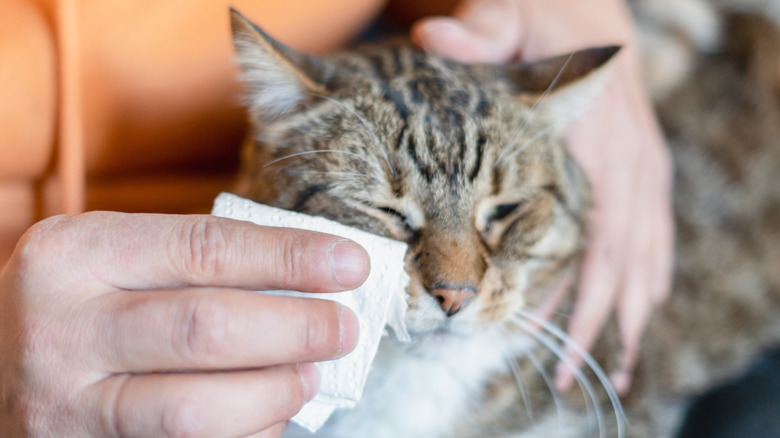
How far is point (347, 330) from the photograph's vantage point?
73cm

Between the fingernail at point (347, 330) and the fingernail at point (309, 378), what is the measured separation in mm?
59

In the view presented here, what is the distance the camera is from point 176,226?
708 millimetres

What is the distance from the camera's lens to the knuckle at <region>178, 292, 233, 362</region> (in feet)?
2.14

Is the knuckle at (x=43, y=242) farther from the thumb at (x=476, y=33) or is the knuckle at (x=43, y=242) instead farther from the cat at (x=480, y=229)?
the thumb at (x=476, y=33)

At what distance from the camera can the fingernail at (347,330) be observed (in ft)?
2.38

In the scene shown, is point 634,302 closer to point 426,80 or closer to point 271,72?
point 426,80

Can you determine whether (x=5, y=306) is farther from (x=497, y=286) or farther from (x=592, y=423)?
(x=592, y=423)

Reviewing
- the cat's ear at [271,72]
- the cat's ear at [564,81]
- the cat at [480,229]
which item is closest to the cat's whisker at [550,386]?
the cat at [480,229]

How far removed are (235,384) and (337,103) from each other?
0.50 metres

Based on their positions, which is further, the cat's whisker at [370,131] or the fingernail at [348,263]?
the cat's whisker at [370,131]

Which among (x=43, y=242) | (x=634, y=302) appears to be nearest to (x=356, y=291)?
(x=43, y=242)

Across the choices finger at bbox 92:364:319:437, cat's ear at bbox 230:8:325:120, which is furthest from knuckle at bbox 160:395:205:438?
cat's ear at bbox 230:8:325:120

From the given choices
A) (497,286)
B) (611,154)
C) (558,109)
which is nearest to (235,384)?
(497,286)

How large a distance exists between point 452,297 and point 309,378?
10.0 inches
